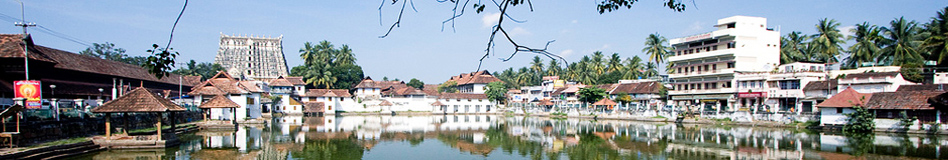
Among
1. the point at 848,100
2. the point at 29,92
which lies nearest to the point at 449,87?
the point at 848,100

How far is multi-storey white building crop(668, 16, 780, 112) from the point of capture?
3334cm

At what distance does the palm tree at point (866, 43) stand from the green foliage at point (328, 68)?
44.7m

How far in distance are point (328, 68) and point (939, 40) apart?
163 ft

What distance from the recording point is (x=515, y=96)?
59906 mm

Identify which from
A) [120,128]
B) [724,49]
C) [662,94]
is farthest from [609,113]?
[120,128]

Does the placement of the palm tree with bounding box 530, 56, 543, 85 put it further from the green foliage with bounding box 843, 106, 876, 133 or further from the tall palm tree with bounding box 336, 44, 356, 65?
the green foliage with bounding box 843, 106, 876, 133

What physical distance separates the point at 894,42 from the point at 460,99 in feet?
115

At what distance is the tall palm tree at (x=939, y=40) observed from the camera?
2728 cm

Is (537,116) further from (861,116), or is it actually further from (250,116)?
(861,116)

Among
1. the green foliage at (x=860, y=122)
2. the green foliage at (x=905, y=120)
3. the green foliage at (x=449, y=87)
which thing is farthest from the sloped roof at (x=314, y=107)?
the green foliage at (x=905, y=120)

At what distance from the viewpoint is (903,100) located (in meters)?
22.4

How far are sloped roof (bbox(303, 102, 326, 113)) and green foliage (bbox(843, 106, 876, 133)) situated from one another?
39.2 metres

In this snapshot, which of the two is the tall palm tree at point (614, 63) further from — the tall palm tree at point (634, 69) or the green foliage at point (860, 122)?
the green foliage at point (860, 122)

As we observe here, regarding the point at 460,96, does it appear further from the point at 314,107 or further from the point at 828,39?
the point at 828,39
